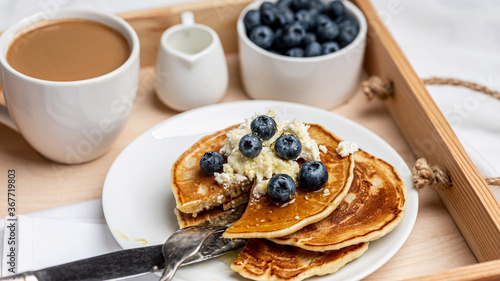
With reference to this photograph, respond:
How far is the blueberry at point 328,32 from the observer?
7.09 feet

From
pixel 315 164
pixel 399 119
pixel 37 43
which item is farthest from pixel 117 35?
pixel 399 119

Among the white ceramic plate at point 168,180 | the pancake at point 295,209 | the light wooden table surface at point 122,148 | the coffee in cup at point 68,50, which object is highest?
the coffee in cup at point 68,50

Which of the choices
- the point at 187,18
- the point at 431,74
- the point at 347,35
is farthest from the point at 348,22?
the point at 187,18

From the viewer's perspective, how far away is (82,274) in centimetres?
142

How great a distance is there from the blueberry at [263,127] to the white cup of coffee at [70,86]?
47cm

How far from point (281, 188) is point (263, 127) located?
0.68 feet

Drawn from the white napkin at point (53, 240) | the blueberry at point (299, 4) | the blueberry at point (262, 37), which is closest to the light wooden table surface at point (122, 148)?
the white napkin at point (53, 240)

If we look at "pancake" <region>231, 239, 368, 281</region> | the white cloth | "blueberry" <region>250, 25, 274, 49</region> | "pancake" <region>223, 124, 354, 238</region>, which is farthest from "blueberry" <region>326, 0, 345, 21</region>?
"pancake" <region>231, 239, 368, 281</region>

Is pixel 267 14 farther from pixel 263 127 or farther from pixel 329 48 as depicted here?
pixel 263 127

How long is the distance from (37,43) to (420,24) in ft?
5.63

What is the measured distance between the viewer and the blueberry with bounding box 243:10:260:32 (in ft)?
7.21

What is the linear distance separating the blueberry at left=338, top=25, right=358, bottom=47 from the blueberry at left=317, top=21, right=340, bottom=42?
0.02 metres

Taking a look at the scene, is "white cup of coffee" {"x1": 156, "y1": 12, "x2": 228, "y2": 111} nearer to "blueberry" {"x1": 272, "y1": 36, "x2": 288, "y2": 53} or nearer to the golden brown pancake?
"blueberry" {"x1": 272, "y1": 36, "x2": 288, "y2": 53}

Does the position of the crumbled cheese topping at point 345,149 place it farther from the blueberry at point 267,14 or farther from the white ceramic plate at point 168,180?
the blueberry at point 267,14
